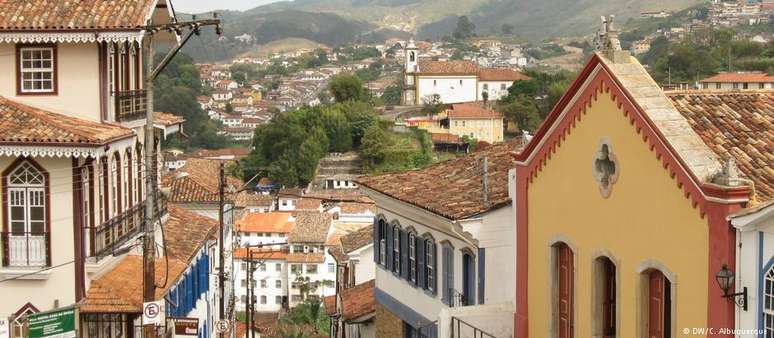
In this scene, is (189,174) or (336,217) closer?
(189,174)

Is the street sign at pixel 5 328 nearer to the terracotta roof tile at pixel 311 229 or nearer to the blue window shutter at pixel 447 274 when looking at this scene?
the blue window shutter at pixel 447 274

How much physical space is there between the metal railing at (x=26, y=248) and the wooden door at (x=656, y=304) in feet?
33.2

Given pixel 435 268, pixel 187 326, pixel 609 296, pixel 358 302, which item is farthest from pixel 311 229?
pixel 609 296

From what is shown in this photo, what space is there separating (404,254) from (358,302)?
6288 mm

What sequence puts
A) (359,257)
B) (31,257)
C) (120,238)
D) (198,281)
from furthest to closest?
(359,257), (198,281), (120,238), (31,257)

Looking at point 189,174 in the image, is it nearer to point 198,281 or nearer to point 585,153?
point 198,281

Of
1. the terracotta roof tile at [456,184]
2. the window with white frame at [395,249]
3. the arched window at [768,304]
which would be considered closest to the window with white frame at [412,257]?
the window with white frame at [395,249]

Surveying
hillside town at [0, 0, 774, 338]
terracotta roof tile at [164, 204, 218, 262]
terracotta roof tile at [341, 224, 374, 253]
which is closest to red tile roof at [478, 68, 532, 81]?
terracotta roof tile at [341, 224, 374, 253]

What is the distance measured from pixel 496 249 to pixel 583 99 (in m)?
4.30

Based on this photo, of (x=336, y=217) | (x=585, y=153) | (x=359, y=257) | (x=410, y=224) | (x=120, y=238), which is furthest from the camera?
(x=336, y=217)

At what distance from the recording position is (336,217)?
89062 mm

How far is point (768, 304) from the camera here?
43.5 feet

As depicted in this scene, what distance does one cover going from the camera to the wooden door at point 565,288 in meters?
17.9

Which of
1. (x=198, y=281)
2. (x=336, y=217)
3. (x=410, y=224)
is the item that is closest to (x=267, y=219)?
(x=336, y=217)
